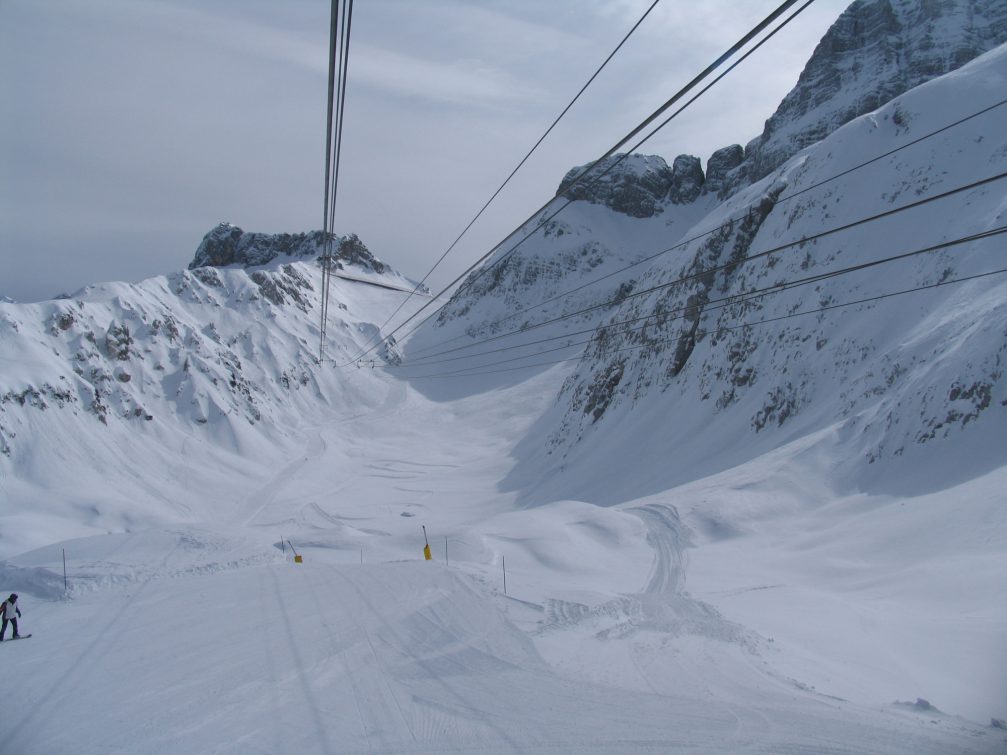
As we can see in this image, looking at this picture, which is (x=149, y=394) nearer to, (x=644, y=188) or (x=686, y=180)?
(x=644, y=188)

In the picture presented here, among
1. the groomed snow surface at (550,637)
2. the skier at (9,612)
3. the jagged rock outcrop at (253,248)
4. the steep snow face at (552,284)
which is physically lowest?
the groomed snow surface at (550,637)

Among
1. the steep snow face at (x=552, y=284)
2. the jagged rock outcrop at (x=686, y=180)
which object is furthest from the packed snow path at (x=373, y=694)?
the jagged rock outcrop at (x=686, y=180)

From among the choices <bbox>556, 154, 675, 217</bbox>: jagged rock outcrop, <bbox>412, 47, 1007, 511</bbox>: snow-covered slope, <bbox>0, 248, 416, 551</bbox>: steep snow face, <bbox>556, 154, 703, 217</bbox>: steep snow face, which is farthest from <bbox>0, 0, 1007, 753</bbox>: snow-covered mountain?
<bbox>556, 154, 675, 217</bbox>: jagged rock outcrop

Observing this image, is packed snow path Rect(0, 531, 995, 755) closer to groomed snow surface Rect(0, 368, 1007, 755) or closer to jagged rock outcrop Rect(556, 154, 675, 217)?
groomed snow surface Rect(0, 368, 1007, 755)

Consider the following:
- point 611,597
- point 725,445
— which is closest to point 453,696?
point 611,597

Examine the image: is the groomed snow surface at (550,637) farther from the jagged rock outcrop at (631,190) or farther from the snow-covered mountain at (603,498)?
the jagged rock outcrop at (631,190)

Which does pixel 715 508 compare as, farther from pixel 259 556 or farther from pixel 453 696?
pixel 453 696
